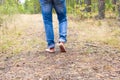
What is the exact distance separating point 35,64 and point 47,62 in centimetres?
20

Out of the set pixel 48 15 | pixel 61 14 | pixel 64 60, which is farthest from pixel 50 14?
pixel 64 60

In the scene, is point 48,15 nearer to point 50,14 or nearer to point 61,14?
point 50,14

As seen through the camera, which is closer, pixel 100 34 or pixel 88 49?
pixel 88 49

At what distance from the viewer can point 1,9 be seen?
32.3 feet

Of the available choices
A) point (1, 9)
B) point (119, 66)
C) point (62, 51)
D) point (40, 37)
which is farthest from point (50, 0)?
point (1, 9)

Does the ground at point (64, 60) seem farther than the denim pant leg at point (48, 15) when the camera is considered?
No

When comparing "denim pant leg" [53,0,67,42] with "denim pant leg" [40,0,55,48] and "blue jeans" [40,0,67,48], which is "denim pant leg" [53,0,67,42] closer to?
"blue jeans" [40,0,67,48]

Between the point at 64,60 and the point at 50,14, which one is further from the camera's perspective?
the point at 50,14

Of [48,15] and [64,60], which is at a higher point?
[48,15]

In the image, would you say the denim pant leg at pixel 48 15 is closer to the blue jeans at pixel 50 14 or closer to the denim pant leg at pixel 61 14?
the blue jeans at pixel 50 14

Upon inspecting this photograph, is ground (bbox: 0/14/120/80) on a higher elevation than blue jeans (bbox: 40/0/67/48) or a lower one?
lower

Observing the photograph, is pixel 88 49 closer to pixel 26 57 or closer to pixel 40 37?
pixel 26 57

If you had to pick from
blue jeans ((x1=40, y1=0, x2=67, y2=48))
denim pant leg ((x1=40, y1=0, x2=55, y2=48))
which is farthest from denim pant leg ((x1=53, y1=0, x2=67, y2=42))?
denim pant leg ((x1=40, y1=0, x2=55, y2=48))

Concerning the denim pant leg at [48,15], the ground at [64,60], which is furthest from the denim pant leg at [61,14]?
the ground at [64,60]
